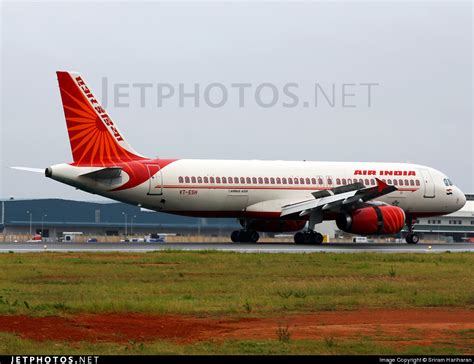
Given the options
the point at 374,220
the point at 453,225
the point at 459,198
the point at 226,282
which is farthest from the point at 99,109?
the point at 453,225

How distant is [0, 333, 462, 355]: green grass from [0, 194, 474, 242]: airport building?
194ft

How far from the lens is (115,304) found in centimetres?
2294

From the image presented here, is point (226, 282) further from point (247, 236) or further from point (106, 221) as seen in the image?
point (106, 221)

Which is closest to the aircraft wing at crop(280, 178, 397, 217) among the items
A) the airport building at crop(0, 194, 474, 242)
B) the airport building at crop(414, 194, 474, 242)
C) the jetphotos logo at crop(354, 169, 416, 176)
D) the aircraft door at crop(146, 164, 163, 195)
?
the jetphotos logo at crop(354, 169, 416, 176)

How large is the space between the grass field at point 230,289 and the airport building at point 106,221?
1528 inches

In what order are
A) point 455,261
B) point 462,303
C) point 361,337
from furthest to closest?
1. point 455,261
2. point 462,303
3. point 361,337

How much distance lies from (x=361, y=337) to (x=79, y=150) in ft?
104

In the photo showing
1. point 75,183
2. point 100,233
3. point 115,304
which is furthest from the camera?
point 100,233

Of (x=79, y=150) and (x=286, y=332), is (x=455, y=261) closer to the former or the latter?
(x=79, y=150)

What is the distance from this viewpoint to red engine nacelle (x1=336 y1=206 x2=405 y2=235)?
49.3 metres

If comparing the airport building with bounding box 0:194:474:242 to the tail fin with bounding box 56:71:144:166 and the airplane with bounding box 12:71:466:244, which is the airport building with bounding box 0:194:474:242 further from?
the tail fin with bounding box 56:71:144:166

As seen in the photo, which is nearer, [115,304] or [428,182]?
[115,304]

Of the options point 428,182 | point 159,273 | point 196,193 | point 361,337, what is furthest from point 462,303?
point 428,182

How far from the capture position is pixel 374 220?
162 feet
